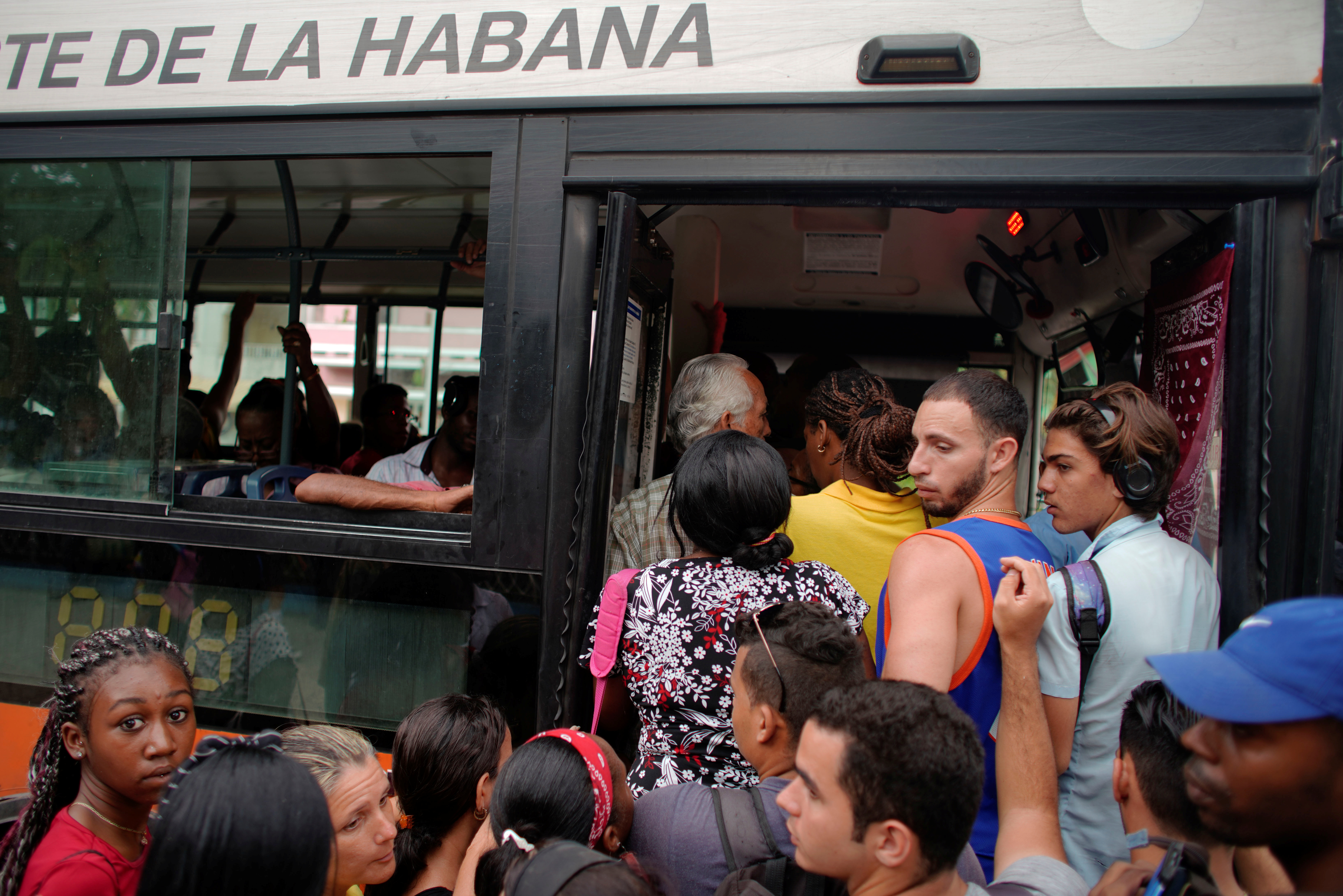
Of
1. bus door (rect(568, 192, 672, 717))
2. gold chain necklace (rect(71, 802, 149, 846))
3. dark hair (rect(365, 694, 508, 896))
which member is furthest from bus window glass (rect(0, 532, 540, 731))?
gold chain necklace (rect(71, 802, 149, 846))

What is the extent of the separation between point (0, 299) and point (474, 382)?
1.58 meters

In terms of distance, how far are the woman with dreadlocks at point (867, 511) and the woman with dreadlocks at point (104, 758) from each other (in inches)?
57.3

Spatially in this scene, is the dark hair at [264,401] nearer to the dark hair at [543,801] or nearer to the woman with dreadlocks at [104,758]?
the woman with dreadlocks at [104,758]

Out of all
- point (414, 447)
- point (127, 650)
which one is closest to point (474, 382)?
point (414, 447)

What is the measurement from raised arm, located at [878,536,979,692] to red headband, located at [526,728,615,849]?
0.53 m

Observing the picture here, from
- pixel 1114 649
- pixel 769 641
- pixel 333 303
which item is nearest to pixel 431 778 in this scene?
pixel 769 641

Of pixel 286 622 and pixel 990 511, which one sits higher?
pixel 990 511

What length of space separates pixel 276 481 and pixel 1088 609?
2.50 m

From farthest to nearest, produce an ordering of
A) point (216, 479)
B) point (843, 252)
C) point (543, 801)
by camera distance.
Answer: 1. point (843, 252)
2. point (216, 479)
3. point (543, 801)

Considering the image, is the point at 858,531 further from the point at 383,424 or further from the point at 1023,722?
the point at 383,424

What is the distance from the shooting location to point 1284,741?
861mm

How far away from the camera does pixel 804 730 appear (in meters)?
1.19

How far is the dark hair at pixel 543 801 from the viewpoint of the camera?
1331 mm

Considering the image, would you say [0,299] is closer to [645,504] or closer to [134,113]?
[134,113]
